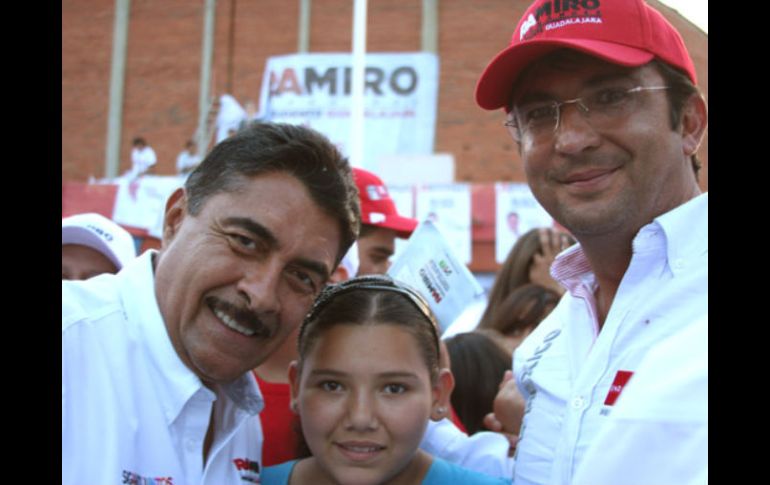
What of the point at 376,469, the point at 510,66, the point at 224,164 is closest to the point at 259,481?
the point at 376,469

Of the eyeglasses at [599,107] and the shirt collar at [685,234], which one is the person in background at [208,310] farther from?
the shirt collar at [685,234]

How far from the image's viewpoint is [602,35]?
1.68 m

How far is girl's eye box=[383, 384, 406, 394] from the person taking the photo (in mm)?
1982

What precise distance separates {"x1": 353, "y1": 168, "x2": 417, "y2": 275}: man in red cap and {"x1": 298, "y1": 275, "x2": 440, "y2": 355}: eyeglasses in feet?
3.20

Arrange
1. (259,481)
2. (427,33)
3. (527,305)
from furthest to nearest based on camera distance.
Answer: (427,33), (527,305), (259,481)

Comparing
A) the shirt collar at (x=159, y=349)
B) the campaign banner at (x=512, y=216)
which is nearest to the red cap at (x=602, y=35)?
the shirt collar at (x=159, y=349)

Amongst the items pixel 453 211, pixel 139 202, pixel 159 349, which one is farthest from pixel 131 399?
pixel 139 202

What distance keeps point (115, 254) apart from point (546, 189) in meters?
1.78

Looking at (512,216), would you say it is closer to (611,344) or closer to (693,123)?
(693,123)

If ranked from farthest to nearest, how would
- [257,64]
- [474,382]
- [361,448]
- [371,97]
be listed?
[257,64] → [371,97] → [474,382] → [361,448]

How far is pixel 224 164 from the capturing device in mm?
1767

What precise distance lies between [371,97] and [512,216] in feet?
24.0
